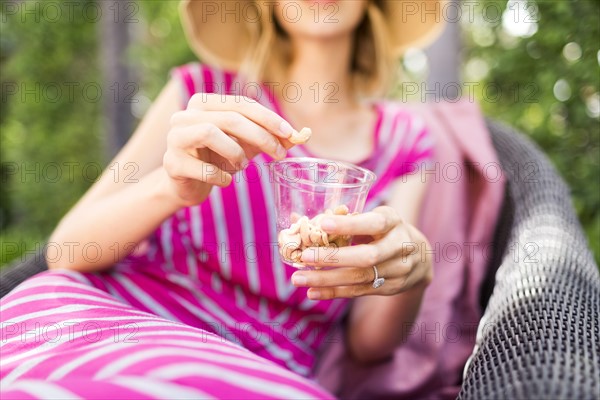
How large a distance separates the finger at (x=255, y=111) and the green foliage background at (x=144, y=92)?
196cm

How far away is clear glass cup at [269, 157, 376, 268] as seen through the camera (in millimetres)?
1276

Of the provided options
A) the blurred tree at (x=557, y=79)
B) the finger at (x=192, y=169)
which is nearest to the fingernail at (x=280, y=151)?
the finger at (x=192, y=169)

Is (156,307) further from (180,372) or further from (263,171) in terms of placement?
(180,372)

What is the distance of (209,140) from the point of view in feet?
4.17

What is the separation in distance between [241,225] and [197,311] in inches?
11.9

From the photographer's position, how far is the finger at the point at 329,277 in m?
1.27

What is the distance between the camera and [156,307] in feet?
5.89

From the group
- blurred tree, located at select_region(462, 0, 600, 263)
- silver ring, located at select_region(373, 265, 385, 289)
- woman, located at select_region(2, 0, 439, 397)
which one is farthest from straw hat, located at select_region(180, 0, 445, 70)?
silver ring, located at select_region(373, 265, 385, 289)

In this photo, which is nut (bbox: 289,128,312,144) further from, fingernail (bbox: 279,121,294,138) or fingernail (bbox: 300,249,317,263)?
fingernail (bbox: 300,249,317,263)

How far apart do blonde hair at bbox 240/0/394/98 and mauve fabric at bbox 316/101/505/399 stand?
0.25 meters

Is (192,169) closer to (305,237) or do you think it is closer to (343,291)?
(305,237)

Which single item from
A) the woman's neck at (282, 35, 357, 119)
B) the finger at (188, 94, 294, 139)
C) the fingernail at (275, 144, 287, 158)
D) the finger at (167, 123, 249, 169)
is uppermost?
the woman's neck at (282, 35, 357, 119)

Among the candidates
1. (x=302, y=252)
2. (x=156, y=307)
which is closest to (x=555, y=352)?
(x=302, y=252)

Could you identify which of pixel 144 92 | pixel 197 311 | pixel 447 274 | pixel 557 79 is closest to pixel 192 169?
pixel 197 311
